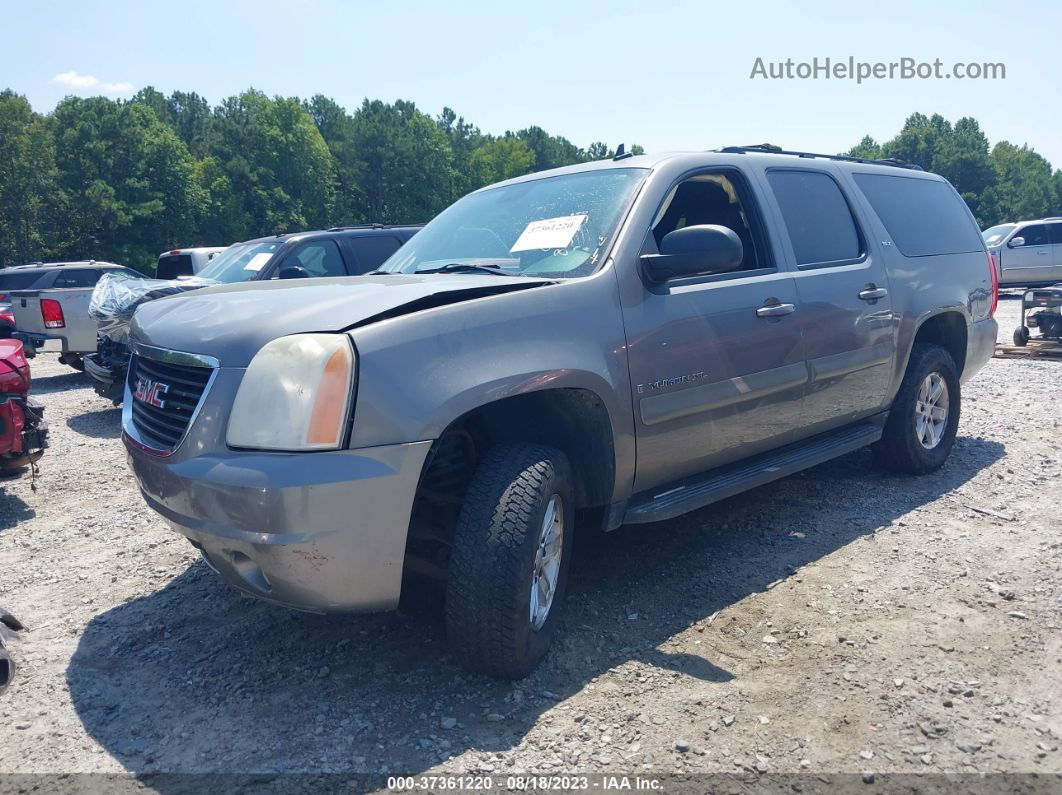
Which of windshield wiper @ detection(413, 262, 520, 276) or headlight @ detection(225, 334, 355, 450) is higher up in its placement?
windshield wiper @ detection(413, 262, 520, 276)

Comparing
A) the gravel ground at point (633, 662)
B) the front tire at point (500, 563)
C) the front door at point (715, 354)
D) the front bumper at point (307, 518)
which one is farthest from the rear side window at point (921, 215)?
the front bumper at point (307, 518)

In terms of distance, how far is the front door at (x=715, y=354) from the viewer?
11.4 feet

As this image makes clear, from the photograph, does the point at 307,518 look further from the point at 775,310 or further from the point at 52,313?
the point at 52,313

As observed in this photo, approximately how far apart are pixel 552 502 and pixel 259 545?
111 centimetres

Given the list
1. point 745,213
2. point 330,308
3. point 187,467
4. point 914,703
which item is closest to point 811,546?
point 914,703

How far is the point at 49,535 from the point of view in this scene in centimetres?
481

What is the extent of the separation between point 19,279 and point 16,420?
1093 centimetres

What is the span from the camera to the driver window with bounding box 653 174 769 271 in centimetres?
426

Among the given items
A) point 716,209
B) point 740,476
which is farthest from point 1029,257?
point 740,476

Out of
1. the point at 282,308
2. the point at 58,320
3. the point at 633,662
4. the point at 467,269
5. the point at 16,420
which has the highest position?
the point at 467,269

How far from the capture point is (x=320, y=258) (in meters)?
8.86

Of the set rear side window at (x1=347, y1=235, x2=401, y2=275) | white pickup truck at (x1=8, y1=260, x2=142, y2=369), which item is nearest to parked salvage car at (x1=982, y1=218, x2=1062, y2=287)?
rear side window at (x1=347, y1=235, x2=401, y2=275)

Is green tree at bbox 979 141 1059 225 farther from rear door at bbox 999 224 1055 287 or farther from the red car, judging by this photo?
the red car

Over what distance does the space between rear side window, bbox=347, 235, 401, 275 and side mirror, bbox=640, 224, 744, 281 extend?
233 inches
